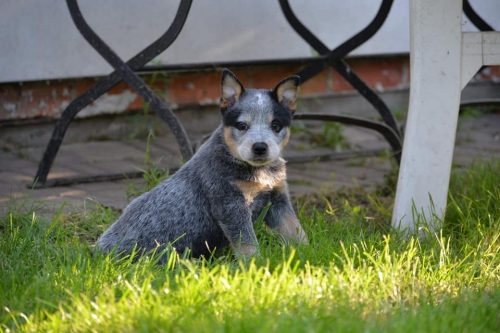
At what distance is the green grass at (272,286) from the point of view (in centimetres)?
245

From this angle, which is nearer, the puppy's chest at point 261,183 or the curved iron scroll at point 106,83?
the puppy's chest at point 261,183

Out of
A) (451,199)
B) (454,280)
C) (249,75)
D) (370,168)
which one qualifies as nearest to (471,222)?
(451,199)

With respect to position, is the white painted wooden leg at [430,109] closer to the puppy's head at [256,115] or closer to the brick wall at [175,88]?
the puppy's head at [256,115]

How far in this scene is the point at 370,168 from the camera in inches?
221

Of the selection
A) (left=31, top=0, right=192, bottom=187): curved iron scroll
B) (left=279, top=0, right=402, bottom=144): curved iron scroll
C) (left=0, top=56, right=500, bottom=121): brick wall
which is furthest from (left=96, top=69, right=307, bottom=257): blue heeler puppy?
(left=0, top=56, right=500, bottom=121): brick wall

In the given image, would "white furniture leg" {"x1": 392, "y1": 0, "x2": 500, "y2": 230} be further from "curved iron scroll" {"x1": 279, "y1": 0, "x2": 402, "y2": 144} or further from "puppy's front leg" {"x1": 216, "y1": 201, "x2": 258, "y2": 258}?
"curved iron scroll" {"x1": 279, "y1": 0, "x2": 402, "y2": 144}

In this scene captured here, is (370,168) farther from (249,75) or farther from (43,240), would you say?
(43,240)

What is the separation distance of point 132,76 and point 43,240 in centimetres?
142

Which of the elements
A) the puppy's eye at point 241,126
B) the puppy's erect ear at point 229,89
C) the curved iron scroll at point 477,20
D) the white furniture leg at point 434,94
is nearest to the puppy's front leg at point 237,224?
the puppy's eye at point 241,126

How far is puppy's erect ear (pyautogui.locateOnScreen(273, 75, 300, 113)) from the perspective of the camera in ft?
11.5

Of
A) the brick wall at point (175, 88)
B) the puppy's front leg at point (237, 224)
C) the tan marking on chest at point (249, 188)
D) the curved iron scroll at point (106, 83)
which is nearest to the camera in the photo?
the puppy's front leg at point (237, 224)

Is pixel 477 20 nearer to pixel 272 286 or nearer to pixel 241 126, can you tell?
pixel 241 126

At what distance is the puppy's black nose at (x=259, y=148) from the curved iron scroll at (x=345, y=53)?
5.56 feet

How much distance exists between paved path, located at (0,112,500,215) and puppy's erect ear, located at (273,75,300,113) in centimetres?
115
